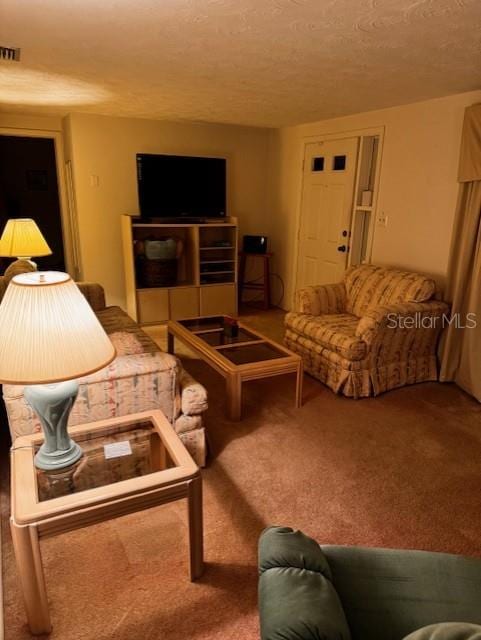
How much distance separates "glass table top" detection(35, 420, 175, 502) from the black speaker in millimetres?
3901

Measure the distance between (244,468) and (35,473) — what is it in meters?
1.15

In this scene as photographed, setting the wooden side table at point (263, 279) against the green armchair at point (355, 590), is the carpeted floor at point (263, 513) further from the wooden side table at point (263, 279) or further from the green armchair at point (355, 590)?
the wooden side table at point (263, 279)

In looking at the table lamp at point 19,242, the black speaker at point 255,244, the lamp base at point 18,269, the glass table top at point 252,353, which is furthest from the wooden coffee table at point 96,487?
the black speaker at point 255,244

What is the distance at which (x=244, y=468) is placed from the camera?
2.35m

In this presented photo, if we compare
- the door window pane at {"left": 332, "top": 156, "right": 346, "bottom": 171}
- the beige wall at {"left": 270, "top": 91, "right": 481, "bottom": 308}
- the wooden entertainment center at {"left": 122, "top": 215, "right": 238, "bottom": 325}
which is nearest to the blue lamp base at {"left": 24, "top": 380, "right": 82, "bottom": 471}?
the beige wall at {"left": 270, "top": 91, "right": 481, "bottom": 308}

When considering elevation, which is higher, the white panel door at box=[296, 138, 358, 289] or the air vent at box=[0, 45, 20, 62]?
the air vent at box=[0, 45, 20, 62]

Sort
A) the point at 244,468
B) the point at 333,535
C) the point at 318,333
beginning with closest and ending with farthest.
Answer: the point at 333,535, the point at 244,468, the point at 318,333

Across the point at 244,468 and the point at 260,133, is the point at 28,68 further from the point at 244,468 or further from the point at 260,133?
the point at 260,133

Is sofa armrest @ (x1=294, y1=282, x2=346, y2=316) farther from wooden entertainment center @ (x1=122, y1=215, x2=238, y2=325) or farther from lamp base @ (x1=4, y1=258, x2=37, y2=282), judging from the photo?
lamp base @ (x1=4, y1=258, x2=37, y2=282)

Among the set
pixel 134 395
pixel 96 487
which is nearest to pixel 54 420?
pixel 96 487

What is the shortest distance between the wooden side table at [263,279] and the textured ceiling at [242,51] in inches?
80.6

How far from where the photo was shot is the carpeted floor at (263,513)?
5.00ft

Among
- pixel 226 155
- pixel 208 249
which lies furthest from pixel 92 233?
pixel 226 155

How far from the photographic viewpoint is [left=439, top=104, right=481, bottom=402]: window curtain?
10.0 feet
